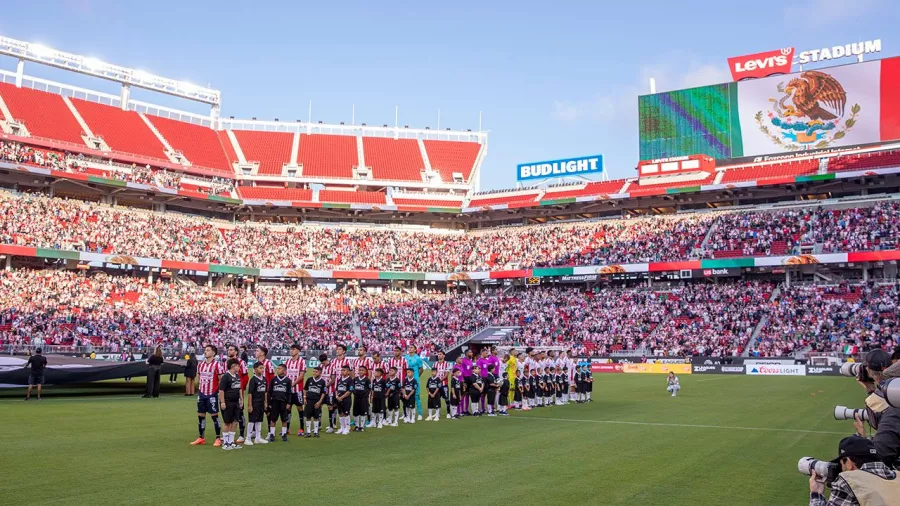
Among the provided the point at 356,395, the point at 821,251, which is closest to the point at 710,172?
the point at 821,251

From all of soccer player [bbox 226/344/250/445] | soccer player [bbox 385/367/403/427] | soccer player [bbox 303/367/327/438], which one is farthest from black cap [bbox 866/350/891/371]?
soccer player [bbox 385/367/403/427]

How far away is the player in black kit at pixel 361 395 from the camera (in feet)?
57.0

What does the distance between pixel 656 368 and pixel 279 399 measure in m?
35.2

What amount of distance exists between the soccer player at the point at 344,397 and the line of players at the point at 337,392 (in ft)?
0.08

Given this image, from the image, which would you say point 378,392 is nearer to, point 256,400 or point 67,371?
point 256,400

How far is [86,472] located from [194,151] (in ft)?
208

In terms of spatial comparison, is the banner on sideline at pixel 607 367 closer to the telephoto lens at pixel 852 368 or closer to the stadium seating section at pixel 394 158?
the stadium seating section at pixel 394 158

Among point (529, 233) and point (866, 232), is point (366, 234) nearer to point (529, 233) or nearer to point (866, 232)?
point (529, 233)

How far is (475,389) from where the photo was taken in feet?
69.3

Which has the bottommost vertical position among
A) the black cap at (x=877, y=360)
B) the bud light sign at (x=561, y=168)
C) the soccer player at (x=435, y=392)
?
the soccer player at (x=435, y=392)

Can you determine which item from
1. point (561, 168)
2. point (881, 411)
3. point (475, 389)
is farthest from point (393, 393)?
point (561, 168)

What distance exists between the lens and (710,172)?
61469mm

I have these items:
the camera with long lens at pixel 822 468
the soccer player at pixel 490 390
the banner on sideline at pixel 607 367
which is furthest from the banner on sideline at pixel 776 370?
the camera with long lens at pixel 822 468

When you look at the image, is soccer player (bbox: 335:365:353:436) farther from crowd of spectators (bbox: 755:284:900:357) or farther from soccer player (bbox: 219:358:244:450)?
crowd of spectators (bbox: 755:284:900:357)
